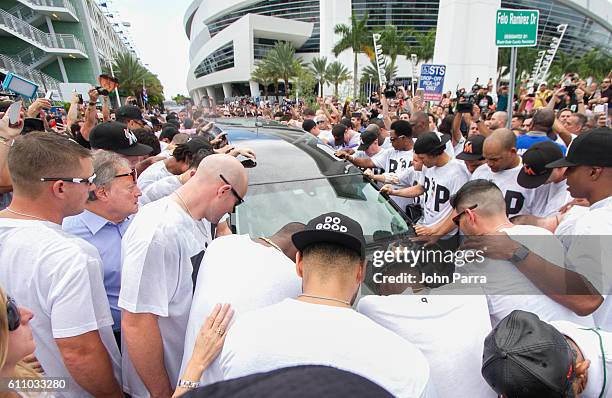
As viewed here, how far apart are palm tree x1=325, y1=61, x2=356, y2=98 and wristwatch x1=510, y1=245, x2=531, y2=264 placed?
158 feet

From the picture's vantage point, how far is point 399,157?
4.83 metres

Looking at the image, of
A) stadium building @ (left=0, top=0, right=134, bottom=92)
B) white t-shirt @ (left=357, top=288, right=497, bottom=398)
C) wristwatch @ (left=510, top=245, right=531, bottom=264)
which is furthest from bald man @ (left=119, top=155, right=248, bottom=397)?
stadium building @ (left=0, top=0, right=134, bottom=92)

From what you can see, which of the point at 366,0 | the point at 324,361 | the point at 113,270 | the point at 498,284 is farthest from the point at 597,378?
the point at 366,0

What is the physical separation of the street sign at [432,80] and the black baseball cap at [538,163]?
6250 mm

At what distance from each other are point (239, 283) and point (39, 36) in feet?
117

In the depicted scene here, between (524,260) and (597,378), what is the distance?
566 millimetres

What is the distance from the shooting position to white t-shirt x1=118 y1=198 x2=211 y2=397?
1553mm

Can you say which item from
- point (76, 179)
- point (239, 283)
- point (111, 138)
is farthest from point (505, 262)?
point (111, 138)

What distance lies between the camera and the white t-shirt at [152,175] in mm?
3400

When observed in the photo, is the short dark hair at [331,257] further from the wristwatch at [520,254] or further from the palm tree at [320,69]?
the palm tree at [320,69]

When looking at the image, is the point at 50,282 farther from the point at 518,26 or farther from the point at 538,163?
the point at 518,26

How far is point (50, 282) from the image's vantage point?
1422 mm

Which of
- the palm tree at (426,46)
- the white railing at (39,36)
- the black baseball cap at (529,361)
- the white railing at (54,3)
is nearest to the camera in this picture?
the black baseball cap at (529,361)

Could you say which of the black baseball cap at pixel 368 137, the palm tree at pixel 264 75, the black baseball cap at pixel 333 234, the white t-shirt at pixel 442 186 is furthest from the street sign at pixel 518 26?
the palm tree at pixel 264 75
